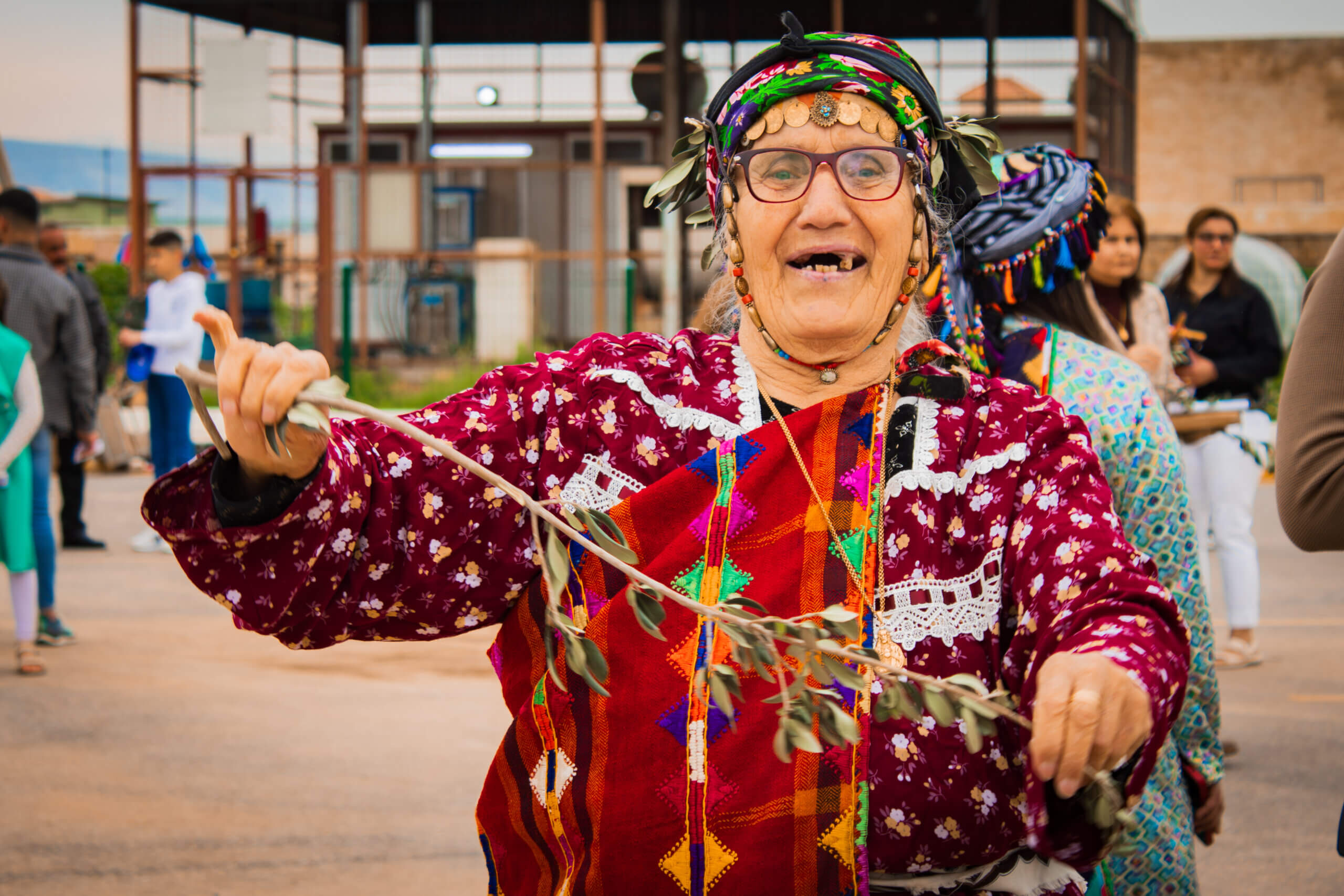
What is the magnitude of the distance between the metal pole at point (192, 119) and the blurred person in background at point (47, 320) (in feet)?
36.3

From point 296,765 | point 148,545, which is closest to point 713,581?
point 296,765

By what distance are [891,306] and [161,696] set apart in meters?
4.41

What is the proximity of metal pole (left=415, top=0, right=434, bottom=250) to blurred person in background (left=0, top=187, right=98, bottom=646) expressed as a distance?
11602mm

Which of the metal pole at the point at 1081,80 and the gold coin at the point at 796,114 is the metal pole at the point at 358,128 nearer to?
the metal pole at the point at 1081,80

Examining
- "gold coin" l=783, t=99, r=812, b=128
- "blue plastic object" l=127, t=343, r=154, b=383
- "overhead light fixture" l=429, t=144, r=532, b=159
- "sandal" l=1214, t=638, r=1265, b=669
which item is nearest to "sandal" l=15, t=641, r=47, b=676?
"blue plastic object" l=127, t=343, r=154, b=383

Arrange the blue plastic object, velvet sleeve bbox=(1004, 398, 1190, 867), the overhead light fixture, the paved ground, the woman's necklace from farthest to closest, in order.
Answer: the overhead light fixture
the blue plastic object
the paved ground
the woman's necklace
velvet sleeve bbox=(1004, 398, 1190, 867)

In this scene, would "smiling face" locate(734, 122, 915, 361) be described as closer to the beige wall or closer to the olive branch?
the olive branch

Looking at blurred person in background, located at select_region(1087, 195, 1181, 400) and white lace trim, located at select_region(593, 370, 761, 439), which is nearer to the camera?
white lace trim, located at select_region(593, 370, 761, 439)

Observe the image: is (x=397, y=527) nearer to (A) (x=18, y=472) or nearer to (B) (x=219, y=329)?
(B) (x=219, y=329)

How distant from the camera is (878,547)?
6.33 feet

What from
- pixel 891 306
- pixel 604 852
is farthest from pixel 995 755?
pixel 891 306

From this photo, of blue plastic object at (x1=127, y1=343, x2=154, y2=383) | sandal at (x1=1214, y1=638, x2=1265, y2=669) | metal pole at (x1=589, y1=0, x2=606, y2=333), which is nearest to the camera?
sandal at (x1=1214, y1=638, x2=1265, y2=669)

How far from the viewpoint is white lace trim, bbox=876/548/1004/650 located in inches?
74.4

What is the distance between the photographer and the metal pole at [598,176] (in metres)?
18.3
